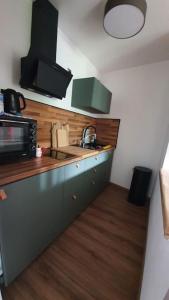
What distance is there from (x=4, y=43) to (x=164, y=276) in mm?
1996

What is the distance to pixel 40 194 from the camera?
1133 mm

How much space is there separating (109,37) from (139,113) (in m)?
1.37

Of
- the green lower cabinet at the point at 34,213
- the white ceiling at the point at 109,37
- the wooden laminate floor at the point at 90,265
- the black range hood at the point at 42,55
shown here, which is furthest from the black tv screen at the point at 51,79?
the wooden laminate floor at the point at 90,265

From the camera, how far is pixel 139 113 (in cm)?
259

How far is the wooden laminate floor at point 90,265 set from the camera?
3.50ft

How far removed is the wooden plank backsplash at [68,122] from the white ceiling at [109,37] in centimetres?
101

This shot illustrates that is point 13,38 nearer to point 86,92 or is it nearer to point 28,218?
point 86,92

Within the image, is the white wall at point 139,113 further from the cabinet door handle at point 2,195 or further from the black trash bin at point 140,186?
the cabinet door handle at point 2,195

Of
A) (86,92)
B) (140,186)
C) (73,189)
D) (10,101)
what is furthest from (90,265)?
(86,92)

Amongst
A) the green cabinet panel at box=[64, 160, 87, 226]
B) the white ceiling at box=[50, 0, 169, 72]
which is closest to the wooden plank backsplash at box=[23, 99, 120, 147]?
the green cabinet panel at box=[64, 160, 87, 226]

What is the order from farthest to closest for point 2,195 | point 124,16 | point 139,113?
point 139,113
point 124,16
point 2,195

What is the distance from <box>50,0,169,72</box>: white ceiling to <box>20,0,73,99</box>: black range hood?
157 millimetres

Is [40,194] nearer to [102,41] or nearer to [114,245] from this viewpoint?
[114,245]

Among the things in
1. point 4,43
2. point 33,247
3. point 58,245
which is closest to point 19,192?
point 33,247
